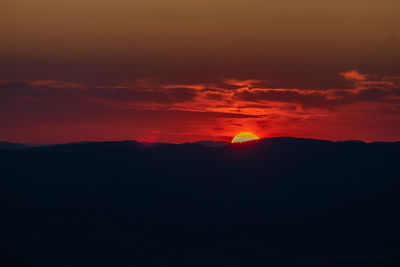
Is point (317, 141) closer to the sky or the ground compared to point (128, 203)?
closer to the sky

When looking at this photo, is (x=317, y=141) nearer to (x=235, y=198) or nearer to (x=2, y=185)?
(x=235, y=198)

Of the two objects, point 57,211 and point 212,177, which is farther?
point 212,177

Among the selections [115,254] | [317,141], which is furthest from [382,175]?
[115,254]

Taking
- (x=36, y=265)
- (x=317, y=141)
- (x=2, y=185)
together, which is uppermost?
(x=317, y=141)

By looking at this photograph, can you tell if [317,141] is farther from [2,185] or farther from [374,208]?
[2,185]

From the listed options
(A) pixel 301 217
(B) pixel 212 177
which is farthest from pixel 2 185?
(A) pixel 301 217

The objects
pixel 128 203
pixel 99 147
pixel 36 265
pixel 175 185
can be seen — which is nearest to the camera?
pixel 36 265

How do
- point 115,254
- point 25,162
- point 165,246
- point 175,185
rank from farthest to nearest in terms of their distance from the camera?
point 25,162 → point 175,185 → point 165,246 → point 115,254
